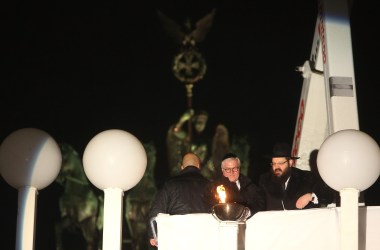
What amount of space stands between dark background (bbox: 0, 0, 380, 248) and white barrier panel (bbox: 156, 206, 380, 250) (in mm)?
10470

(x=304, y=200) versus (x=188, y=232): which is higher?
(x=304, y=200)

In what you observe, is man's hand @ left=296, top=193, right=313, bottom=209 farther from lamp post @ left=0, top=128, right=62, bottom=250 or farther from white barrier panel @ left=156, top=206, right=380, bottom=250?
lamp post @ left=0, top=128, right=62, bottom=250

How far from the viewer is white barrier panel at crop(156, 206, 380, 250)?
191 inches

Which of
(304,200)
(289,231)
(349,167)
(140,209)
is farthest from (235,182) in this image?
(140,209)

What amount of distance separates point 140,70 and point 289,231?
40.6 ft

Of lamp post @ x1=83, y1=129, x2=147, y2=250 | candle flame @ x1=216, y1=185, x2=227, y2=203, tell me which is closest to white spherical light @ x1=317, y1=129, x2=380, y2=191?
candle flame @ x1=216, y1=185, x2=227, y2=203

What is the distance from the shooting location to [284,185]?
A: 20.7ft

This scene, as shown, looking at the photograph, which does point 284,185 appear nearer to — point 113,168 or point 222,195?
point 222,195

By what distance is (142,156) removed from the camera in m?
4.36

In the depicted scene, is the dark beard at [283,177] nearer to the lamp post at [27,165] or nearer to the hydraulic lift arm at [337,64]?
the hydraulic lift arm at [337,64]

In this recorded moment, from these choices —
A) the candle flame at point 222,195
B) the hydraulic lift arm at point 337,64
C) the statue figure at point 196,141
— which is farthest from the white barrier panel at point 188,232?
the statue figure at point 196,141

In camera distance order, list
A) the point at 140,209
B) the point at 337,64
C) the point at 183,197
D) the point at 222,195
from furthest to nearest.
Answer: the point at 140,209
the point at 337,64
the point at 183,197
the point at 222,195

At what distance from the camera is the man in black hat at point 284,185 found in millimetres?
6273

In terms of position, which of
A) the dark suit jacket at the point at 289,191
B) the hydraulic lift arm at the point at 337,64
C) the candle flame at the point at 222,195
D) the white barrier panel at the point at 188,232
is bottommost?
the white barrier panel at the point at 188,232
